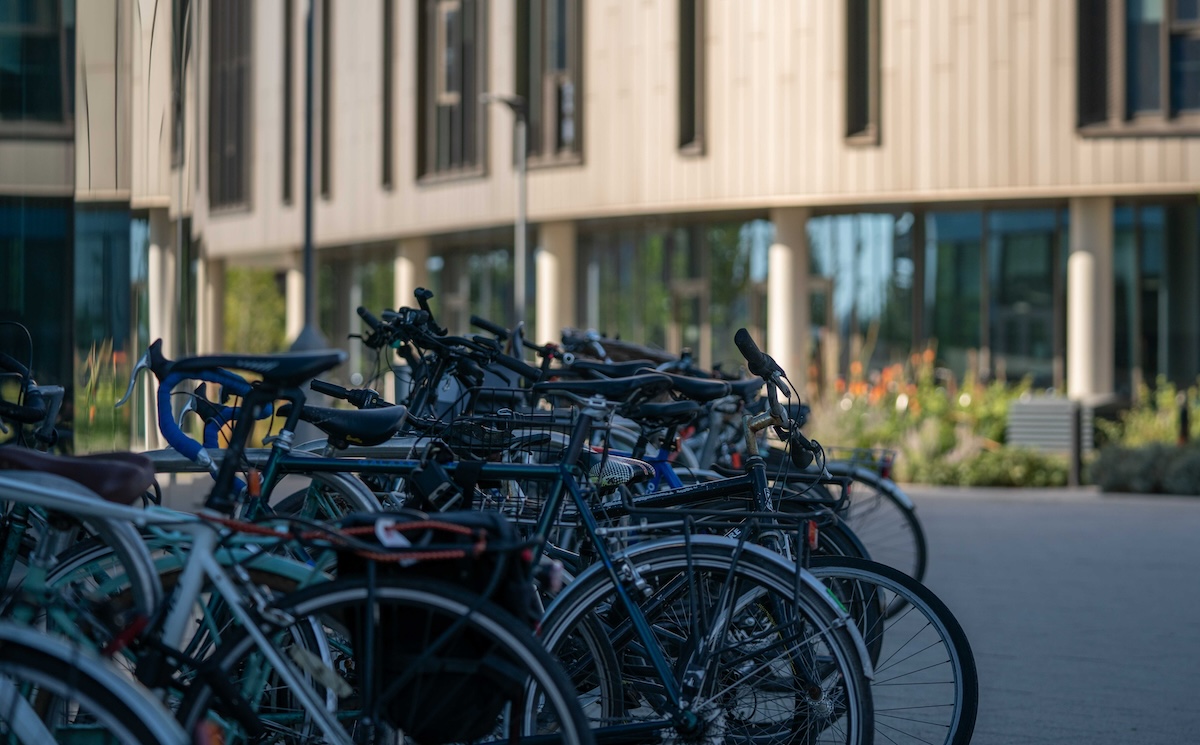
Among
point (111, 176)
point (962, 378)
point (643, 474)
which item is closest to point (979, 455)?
point (962, 378)

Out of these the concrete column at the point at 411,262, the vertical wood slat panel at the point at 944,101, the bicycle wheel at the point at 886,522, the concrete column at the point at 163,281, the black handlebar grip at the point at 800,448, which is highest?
the vertical wood slat panel at the point at 944,101

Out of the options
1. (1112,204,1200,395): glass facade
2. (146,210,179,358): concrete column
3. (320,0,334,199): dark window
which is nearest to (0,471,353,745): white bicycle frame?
(146,210,179,358): concrete column

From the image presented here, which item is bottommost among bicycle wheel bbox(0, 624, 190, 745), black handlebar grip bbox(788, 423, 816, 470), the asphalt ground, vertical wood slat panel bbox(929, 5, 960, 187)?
the asphalt ground

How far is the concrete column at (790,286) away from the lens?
26.2 metres

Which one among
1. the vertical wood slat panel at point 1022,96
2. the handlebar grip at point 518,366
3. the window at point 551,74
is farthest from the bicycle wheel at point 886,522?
the window at point 551,74

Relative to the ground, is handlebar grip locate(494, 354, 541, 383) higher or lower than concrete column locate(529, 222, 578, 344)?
lower

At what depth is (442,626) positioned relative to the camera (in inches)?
117

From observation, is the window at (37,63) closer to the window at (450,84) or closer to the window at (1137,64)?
the window at (1137,64)

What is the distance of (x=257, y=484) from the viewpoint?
3.74m

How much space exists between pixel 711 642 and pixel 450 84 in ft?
92.4

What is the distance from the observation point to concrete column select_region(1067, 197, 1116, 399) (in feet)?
80.0

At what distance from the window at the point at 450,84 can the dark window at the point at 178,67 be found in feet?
67.5

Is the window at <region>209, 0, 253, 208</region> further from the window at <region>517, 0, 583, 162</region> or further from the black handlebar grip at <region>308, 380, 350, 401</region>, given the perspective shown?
the black handlebar grip at <region>308, 380, 350, 401</region>

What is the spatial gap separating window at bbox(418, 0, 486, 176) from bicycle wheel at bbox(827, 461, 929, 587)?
1834 cm
